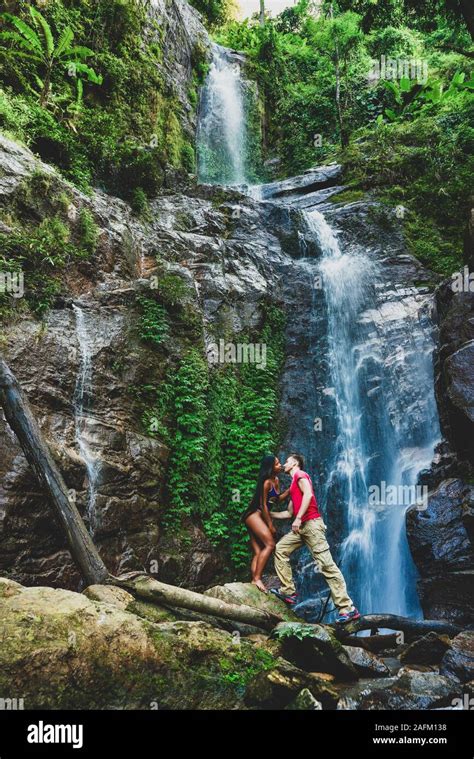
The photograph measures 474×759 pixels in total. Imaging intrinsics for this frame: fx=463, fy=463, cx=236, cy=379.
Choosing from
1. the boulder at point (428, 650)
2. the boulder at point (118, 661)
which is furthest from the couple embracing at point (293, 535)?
the boulder at point (118, 661)

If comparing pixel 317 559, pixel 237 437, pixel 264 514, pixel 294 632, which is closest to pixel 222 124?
pixel 237 437

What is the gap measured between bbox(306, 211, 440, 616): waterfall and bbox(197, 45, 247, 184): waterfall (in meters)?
9.11

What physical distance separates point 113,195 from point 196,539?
352 inches

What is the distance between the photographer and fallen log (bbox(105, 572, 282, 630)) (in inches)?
200

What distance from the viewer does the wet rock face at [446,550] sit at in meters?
7.29

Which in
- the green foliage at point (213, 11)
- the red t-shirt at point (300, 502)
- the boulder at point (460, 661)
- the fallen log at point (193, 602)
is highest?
the green foliage at point (213, 11)

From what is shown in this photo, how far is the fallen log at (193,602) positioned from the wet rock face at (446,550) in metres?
3.54

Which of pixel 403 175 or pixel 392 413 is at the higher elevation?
pixel 403 175

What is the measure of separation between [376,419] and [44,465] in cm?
694

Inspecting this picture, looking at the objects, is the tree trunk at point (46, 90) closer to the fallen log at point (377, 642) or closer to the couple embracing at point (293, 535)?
the couple embracing at point (293, 535)

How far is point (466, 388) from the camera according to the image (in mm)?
8148

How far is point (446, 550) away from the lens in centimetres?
763

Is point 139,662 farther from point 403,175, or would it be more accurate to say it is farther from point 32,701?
point 403,175

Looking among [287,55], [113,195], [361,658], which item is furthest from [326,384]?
[287,55]
